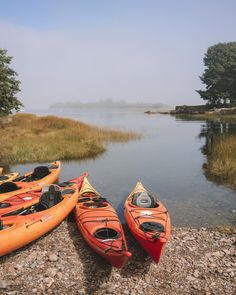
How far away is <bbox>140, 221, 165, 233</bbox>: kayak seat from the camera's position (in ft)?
31.3

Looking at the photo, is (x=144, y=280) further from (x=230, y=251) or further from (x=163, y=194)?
(x=163, y=194)

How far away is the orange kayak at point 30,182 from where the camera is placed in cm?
1367

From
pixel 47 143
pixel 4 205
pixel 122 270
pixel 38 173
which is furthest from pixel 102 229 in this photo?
pixel 47 143

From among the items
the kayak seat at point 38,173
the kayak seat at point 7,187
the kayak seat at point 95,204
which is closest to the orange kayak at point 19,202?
the kayak seat at point 7,187

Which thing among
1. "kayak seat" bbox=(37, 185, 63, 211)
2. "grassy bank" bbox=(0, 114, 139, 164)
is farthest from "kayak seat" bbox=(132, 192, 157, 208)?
"grassy bank" bbox=(0, 114, 139, 164)

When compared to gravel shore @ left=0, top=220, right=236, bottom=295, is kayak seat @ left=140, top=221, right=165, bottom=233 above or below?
above

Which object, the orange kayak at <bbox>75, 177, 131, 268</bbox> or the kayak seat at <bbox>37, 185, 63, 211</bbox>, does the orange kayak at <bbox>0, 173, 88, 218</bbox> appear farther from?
the orange kayak at <bbox>75, 177, 131, 268</bbox>

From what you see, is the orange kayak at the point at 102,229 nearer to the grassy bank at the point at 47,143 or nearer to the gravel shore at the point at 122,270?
the gravel shore at the point at 122,270

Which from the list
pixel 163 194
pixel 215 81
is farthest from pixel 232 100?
pixel 163 194

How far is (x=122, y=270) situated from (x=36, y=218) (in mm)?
3407

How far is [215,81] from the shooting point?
79.8 meters

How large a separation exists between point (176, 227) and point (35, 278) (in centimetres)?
558

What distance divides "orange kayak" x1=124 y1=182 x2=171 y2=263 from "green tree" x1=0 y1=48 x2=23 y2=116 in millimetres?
19591

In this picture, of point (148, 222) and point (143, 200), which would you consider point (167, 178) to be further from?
point (148, 222)
